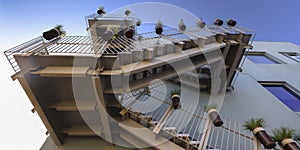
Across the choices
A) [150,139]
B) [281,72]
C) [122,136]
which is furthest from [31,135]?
[281,72]

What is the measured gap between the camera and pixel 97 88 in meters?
2.47

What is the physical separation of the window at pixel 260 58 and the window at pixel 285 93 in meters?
2.01

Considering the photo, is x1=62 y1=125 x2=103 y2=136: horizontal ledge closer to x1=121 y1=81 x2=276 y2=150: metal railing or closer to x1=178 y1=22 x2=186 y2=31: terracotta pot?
x1=121 y1=81 x2=276 y2=150: metal railing

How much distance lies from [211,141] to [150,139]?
1774mm

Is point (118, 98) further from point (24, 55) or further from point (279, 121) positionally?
point (279, 121)

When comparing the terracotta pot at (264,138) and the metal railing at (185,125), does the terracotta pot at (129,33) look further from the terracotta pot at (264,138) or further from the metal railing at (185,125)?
the terracotta pot at (264,138)

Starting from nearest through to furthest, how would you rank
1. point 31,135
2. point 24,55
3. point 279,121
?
1. point 24,55
2. point 31,135
3. point 279,121

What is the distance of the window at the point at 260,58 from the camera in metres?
8.27

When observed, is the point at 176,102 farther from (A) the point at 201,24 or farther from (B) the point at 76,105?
(A) the point at 201,24

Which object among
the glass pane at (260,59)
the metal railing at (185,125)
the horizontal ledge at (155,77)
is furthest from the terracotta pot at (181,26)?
the glass pane at (260,59)

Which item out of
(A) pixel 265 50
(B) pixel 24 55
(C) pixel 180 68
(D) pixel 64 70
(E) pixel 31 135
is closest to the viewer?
(B) pixel 24 55

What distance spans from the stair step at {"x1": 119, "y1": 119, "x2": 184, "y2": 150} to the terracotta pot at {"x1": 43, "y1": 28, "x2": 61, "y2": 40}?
2046mm

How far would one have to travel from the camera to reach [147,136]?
2799mm

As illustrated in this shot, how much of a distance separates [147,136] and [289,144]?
1.95m
